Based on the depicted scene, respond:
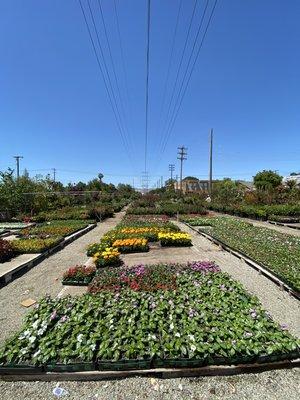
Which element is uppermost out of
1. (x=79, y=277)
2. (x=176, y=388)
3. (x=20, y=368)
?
(x=79, y=277)

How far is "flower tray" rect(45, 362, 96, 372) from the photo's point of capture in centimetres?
336

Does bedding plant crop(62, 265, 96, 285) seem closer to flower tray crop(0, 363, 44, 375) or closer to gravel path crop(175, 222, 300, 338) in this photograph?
flower tray crop(0, 363, 44, 375)

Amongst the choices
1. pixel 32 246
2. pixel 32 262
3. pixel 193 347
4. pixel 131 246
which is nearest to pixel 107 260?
pixel 131 246

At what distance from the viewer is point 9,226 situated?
1655 centimetres

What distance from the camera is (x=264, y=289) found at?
20.1 ft

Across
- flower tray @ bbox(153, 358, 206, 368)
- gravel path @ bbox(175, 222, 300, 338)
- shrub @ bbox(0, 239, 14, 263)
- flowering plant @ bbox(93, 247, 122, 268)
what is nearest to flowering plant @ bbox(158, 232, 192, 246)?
gravel path @ bbox(175, 222, 300, 338)

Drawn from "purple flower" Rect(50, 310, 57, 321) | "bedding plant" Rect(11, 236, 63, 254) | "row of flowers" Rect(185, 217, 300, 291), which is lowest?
"purple flower" Rect(50, 310, 57, 321)

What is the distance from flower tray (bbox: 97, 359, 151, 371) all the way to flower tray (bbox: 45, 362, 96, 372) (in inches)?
4.8

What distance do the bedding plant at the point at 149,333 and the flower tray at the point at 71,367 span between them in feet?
0.09

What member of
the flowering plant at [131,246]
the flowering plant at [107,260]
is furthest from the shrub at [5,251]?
the flowering plant at [131,246]

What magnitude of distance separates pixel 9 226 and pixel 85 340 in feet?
49.2

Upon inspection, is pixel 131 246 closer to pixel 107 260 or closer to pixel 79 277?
pixel 107 260

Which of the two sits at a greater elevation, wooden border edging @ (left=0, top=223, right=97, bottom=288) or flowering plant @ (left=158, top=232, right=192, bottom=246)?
flowering plant @ (left=158, top=232, right=192, bottom=246)

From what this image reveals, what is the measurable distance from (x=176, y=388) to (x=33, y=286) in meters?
4.74
